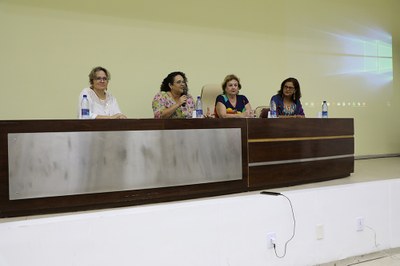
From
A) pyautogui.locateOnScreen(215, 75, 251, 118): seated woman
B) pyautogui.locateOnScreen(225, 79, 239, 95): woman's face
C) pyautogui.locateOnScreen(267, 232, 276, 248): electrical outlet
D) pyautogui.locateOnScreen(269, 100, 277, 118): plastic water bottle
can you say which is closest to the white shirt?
pyautogui.locateOnScreen(215, 75, 251, 118): seated woman

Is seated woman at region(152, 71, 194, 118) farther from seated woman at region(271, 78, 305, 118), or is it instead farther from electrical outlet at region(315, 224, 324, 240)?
electrical outlet at region(315, 224, 324, 240)

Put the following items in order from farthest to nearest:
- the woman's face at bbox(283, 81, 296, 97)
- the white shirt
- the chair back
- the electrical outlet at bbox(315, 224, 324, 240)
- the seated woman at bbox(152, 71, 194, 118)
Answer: the chair back
the woman's face at bbox(283, 81, 296, 97)
the seated woman at bbox(152, 71, 194, 118)
the white shirt
the electrical outlet at bbox(315, 224, 324, 240)

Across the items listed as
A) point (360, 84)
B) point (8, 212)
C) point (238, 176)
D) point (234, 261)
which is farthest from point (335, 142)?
point (360, 84)

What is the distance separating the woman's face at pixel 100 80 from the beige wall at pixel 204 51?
1175 mm

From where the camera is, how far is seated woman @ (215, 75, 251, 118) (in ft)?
9.76

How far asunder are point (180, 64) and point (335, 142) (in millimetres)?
2153

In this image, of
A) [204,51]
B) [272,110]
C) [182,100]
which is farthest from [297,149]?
[204,51]

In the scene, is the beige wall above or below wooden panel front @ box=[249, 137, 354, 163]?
above

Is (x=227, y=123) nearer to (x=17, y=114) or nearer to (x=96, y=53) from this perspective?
(x=96, y=53)

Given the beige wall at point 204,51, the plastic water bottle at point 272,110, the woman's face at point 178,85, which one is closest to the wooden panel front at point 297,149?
the plastic water bottle at point 272,110

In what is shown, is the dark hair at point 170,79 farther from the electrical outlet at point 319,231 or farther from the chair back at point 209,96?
the electrical outlet at point 319,231

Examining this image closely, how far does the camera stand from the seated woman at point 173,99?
2719 mm

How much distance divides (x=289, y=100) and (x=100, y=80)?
6.09 feet

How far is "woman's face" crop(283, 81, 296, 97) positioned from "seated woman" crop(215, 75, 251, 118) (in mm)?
450
